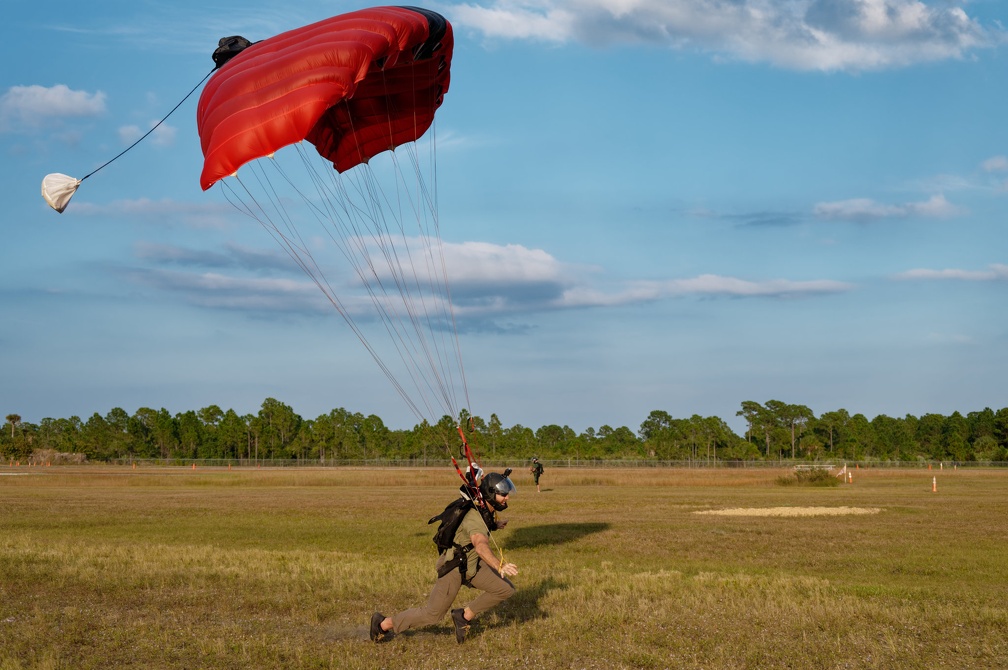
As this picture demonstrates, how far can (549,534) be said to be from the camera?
22672 mm

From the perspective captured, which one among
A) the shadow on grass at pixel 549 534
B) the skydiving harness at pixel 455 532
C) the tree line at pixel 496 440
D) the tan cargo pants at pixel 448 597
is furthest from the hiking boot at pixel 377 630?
the tree line at pixel 496 440

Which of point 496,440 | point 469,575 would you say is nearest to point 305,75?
point 469,575

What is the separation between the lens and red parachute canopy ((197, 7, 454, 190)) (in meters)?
12.6

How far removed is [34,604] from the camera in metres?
12.4

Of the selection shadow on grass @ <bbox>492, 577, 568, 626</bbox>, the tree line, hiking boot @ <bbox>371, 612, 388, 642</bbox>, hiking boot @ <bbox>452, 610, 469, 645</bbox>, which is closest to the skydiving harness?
hiking boot @ <bbox>452, 610, 469, 645</bbox>

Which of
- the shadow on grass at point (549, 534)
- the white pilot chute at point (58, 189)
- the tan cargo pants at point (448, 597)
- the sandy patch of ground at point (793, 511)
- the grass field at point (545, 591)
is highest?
the white pilot chute at point (58, 189)

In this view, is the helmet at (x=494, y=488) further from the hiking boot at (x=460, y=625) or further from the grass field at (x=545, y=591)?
the grass field at (x=545, y=591)

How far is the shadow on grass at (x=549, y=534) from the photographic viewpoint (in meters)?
21.0

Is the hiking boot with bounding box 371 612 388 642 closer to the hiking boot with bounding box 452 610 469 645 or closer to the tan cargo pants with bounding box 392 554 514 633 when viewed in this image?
the tan cargo pants with bounding box 392 554 514 633

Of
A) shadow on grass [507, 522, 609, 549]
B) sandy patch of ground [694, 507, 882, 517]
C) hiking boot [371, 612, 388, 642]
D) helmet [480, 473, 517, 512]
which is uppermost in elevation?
helmet [480, 473, 517, 512]

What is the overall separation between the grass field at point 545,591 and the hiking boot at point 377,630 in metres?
0.18

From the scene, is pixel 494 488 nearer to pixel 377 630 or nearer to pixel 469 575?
pixel 469 575

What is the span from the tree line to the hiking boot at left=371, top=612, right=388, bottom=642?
99.5 m

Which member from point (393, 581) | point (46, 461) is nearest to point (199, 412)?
point (46, 461)
